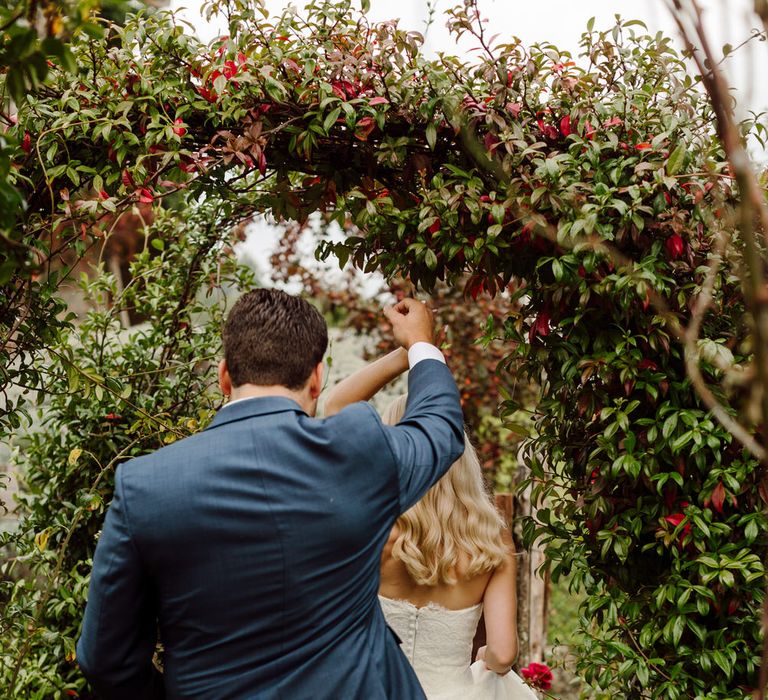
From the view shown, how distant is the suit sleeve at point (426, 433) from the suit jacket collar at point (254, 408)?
0.71 ft

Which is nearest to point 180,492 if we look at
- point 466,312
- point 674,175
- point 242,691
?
point 242,691

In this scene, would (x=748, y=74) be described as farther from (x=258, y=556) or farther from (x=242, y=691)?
(x=242, y=691)

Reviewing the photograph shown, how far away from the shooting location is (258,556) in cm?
156

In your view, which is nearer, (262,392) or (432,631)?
Answer: (262,392)

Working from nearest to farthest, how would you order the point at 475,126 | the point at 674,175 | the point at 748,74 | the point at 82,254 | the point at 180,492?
the point at 748,74, the point at 180,492, the point at 674,175, the point at 475,126, the point at 82,254

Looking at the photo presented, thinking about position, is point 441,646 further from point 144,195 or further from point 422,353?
point 144,195

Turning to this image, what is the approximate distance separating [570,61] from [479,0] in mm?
345

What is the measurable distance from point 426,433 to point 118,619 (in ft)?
2.42

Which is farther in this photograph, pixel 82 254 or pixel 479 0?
pixel 82 254

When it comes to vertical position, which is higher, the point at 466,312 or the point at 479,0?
the point at 479,0

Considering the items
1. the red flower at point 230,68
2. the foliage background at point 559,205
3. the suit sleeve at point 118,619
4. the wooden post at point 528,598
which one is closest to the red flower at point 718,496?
the foliage background at point 559,205

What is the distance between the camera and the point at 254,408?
5.45 feet

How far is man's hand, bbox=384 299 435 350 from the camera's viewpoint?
2152 millimetres

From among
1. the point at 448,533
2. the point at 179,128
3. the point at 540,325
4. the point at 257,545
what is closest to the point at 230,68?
the point at 179,128
